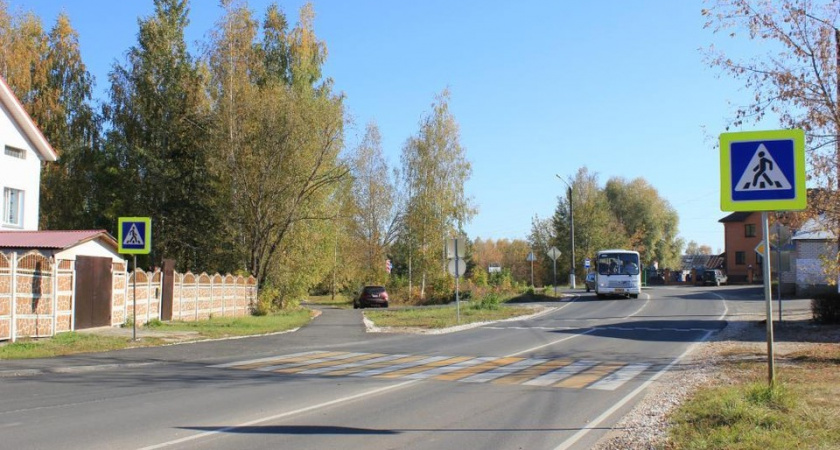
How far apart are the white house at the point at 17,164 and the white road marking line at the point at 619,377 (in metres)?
27.7

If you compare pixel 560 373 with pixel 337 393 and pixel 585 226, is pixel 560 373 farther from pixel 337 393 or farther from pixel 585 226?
pixel 585 226

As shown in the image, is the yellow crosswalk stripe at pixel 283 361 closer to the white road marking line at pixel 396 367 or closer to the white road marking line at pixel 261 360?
the white road marking line at pixel 261 360

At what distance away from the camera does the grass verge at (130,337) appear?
15.6 meters

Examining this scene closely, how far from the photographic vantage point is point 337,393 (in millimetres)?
10492

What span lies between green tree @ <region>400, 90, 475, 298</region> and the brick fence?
29433 mm

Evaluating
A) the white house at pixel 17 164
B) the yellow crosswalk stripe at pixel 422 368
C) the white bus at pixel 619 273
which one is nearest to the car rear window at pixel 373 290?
the white bus at pixel 619 273

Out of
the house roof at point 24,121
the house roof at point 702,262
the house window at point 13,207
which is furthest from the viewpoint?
the house roof at point 702,262

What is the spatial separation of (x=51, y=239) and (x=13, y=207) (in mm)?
10988

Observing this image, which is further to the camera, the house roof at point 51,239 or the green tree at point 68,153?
the green tree at point 68,153

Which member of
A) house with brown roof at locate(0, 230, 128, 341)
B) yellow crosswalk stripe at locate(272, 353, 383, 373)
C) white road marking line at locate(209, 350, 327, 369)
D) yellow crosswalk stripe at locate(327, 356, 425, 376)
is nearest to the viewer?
yellow crosswalk stripe at locate(327, 356, 425, 376)

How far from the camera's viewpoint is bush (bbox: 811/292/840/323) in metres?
21.7

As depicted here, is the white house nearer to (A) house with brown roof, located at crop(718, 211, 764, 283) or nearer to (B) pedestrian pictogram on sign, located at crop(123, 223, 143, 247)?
(B) pedestrian pictogram on sign, located at crop(123, 223, 143, 247)

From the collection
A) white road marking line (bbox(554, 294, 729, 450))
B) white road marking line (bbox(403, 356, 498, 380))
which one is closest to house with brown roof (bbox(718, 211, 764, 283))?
white road marking line (bbox(554, 294, 729, 450))

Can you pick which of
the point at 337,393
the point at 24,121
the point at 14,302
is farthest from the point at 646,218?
the point at 337,393
